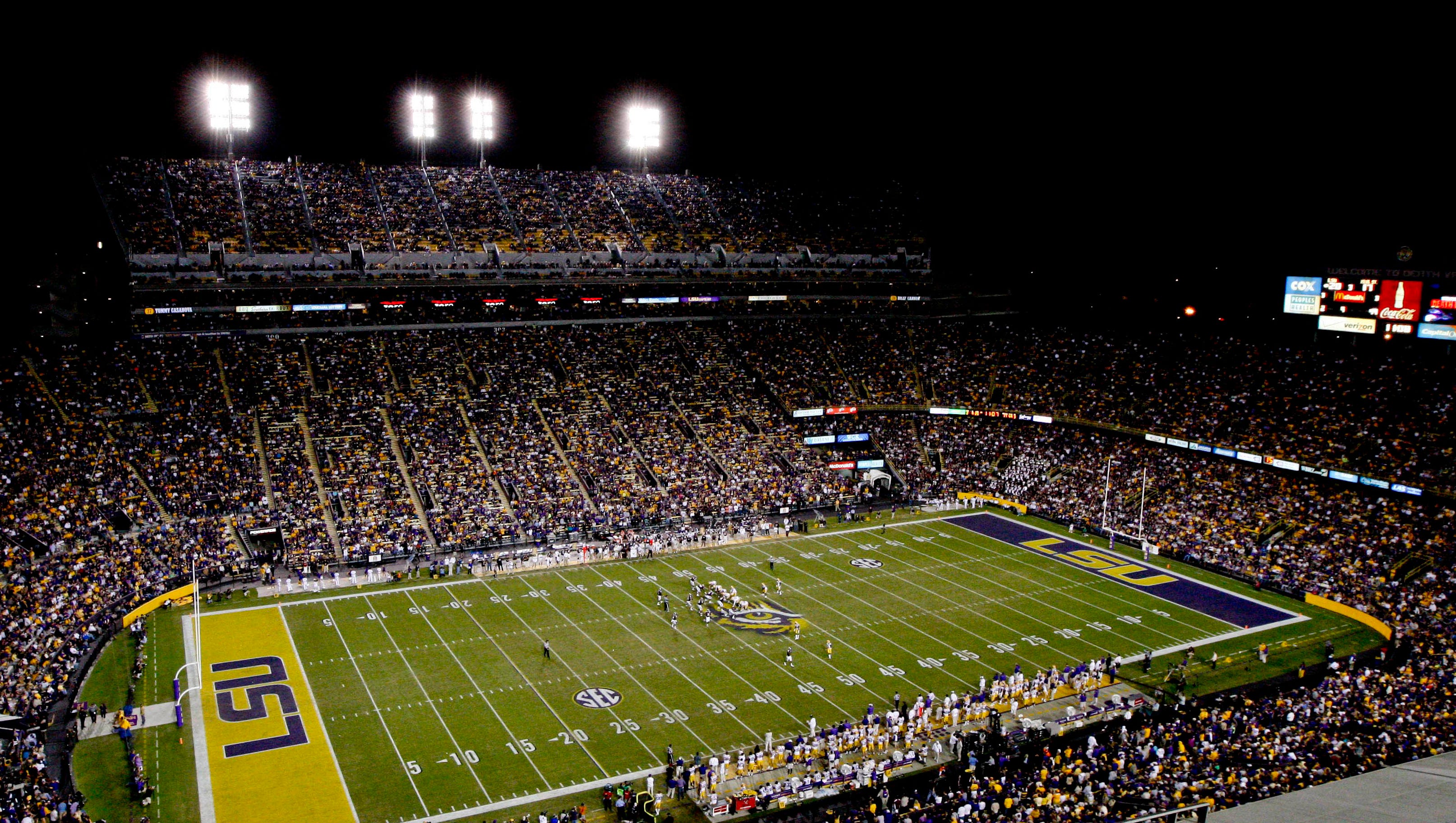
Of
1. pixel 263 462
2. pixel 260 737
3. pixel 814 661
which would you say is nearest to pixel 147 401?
pixel 263 462

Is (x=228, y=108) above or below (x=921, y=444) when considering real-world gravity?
above

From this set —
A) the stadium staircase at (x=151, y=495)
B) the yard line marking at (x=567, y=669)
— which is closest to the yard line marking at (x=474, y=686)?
the yard line marking at (x=567, y=669)

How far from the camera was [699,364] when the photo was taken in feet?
196

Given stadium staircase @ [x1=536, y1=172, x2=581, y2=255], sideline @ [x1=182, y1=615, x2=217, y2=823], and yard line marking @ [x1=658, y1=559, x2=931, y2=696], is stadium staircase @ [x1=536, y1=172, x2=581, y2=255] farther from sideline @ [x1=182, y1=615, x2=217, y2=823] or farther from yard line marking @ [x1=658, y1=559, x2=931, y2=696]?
sideline @ [x1=182, y1=615, x2=217, y2=823]

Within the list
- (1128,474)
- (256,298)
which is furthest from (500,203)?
(1128,474)

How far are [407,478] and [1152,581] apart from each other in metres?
31.4

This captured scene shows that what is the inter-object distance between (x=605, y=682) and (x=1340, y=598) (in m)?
25.9

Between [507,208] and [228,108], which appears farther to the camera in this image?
[507,208]

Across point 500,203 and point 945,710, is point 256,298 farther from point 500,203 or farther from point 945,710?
point 945,710

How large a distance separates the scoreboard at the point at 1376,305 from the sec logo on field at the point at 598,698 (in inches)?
1559

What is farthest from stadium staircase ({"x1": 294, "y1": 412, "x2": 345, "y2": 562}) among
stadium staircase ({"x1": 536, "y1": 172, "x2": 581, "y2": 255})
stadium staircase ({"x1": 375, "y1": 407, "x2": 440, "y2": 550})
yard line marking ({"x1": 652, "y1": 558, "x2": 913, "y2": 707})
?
stadium staircase ({"x1": 536, "y1": 172, "x2": 581, "y2": 255})

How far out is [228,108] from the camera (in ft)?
197

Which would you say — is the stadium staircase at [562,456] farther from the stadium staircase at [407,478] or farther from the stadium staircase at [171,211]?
the stadium staircase at [171,211]

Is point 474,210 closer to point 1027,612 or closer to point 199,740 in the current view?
point 1027,612
